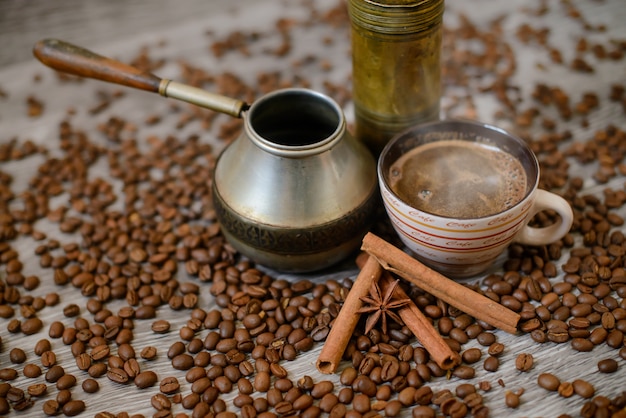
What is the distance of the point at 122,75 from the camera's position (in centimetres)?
140

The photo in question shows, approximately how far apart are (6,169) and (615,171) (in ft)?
5.47

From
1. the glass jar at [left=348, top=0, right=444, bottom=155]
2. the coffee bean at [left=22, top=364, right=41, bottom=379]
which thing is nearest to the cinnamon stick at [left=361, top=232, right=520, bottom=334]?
the glass jar at [left=348, top=0, right=444, bottom=155]

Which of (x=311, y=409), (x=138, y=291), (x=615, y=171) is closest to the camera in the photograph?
(x=311, y=409)

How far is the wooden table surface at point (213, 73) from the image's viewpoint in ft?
4.00

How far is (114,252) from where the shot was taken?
1.49 meters

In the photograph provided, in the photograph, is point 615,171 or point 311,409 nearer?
point 311,409

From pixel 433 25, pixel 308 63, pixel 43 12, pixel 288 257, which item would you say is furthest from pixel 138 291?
pixel 43 12

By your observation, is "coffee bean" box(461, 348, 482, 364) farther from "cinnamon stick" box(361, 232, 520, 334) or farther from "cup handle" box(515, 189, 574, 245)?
"cup handle" box(515, 189, 574, 245)

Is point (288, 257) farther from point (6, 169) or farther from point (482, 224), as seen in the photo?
point (6, 169)

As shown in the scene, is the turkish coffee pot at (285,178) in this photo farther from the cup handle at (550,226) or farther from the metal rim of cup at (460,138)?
the cup handle at (550,226)

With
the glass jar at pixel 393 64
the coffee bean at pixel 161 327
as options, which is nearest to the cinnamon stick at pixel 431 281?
the glass jar at pixel 393 64

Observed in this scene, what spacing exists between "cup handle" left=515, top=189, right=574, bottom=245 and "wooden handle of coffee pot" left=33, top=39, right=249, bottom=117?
0.65 meters

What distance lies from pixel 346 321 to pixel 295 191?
0.28 metres

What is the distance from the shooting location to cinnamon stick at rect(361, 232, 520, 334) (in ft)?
4.07
